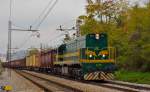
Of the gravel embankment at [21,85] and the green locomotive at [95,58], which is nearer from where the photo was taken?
the gravel embankment at [21,85]

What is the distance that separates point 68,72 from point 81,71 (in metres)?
7.14

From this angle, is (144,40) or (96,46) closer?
(96,46)

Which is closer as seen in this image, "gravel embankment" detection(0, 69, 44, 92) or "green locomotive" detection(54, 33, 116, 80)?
"gravel embankment" detection(0, 69, 44, 92)

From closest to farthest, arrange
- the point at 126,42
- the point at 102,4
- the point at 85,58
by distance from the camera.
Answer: the point at 85,58 < the point at 126,42 < the point at 102,4

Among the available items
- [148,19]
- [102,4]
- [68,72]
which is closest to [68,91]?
[68,72]

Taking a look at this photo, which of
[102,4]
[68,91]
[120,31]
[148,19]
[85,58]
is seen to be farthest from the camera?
[102,4]

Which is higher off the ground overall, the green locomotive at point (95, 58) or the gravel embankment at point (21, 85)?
the green locomotive at point (95, 58)

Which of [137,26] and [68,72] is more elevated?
[137,26]

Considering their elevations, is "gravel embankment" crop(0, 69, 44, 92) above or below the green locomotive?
below

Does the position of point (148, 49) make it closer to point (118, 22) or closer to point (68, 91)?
point (68, 91)

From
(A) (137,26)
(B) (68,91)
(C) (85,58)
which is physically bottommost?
(B) (68,91)

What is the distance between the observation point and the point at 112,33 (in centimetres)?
5825

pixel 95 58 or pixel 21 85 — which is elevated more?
pixel 95 58

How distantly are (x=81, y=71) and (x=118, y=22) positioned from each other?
33592mm
